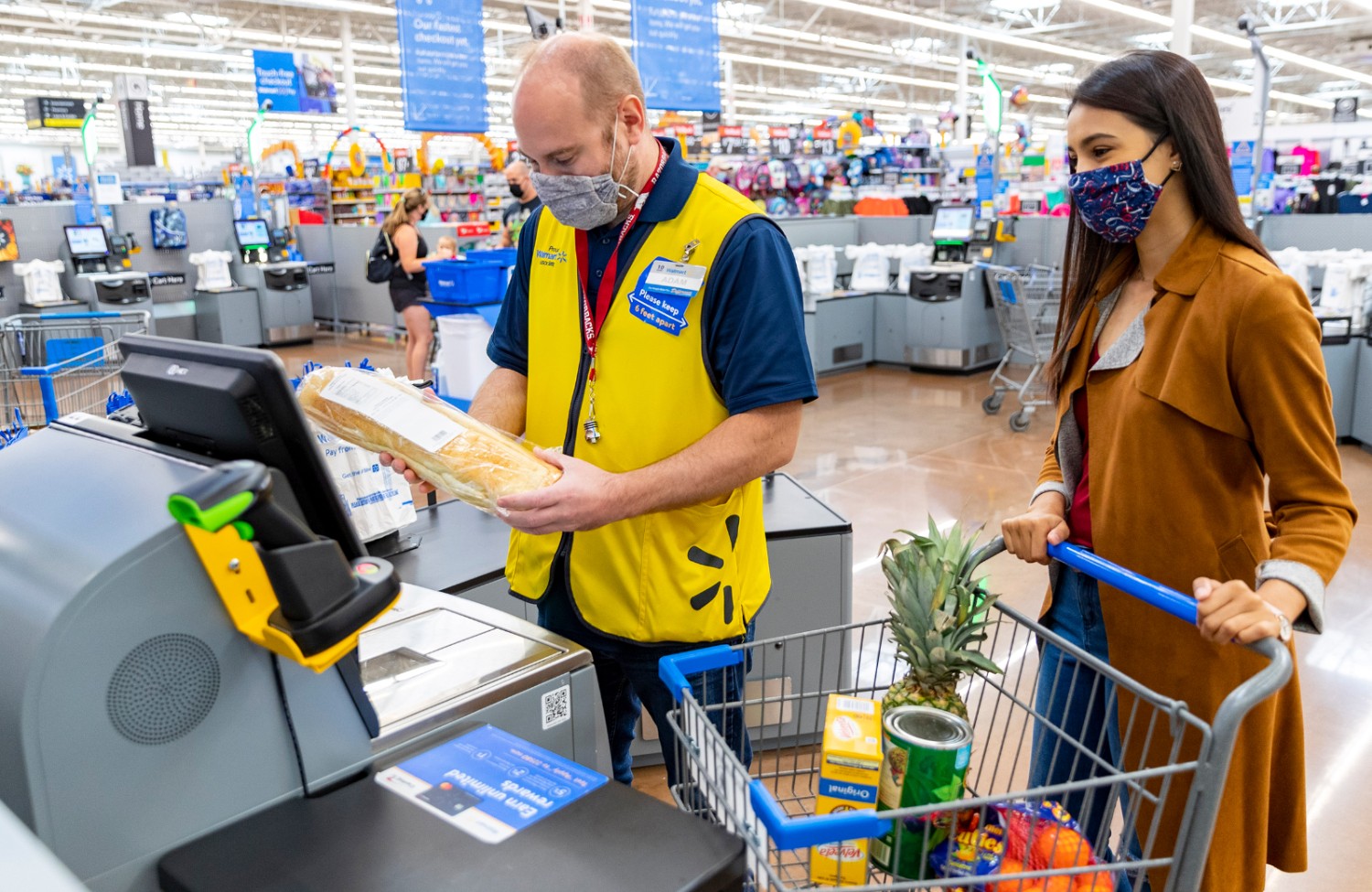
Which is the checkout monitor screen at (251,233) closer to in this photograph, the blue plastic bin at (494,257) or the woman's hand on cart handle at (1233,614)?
the blue plastic bin at (494,257)

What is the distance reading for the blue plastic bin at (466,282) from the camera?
231 inches

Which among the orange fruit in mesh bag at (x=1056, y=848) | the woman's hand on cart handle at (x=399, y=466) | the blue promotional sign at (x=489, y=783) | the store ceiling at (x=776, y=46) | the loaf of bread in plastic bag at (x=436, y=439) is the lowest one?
the orange fruit in mesh bag at (x=1056, y=848)

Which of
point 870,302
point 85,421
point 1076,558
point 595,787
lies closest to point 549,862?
point 595,787

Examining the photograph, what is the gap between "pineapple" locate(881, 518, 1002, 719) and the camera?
1.14 metres

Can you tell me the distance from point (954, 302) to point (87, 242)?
8.13 m

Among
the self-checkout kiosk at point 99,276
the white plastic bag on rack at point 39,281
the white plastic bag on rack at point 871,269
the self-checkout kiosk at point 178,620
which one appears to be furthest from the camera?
the self-checkout kiosk at point 99,276

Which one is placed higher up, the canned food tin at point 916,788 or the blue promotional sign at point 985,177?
the blue promotional sign at point 985,177

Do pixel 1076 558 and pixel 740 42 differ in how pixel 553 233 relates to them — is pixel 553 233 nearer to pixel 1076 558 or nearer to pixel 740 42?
pixel 1076 558

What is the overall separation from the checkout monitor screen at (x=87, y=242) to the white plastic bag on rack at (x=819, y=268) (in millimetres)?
6678

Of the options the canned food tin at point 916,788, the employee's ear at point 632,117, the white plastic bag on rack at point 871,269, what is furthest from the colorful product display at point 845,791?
the white plastic bag on rack at point 871,269

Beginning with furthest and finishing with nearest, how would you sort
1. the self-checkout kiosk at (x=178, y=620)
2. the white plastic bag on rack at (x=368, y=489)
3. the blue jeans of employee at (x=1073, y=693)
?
the white plastic bag on rack at (x=368, y=489) < the blue jeans of employee at (x=1073, y=693) < the self-checkout kiosk at (x=178, y=620)

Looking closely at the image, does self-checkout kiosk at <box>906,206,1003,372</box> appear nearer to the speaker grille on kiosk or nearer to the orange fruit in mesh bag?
the orange fruit in mesh bag

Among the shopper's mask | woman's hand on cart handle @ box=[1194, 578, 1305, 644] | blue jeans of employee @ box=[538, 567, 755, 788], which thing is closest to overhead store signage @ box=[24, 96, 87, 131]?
blue jeans of employee @ box=[538, 567, 755, 788]

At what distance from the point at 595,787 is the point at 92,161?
12.8 m
